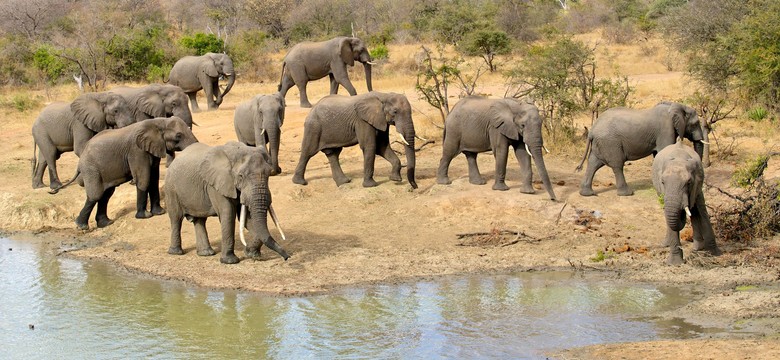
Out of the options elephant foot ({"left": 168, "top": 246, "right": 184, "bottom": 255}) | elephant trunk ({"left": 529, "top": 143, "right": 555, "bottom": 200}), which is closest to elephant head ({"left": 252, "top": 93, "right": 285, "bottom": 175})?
elephant foot ({"left": 168, "top": 246, "right": 184, "bottom": 255})

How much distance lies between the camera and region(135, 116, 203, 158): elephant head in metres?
13.8

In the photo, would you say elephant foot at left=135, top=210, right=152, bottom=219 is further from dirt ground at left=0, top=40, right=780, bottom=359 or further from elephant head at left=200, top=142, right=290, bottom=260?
elephant head at left=200, top=142, right=290, bottom=260

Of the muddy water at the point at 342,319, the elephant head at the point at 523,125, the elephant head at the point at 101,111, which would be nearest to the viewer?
the muddy water at the point at 342,319

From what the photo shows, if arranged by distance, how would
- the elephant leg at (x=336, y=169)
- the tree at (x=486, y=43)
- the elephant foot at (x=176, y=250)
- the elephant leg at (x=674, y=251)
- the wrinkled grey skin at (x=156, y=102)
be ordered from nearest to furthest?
1. the elephant leg at (x=674, y=251)
2. the elephant foot at (x=176, y=250)
3. the elephant leg at (x=336, y=169)
4. the wrinkled grey skin at (x=156, y=102)
5. the tree at (x=486, y=43)

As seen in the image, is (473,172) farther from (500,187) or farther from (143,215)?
(143,215)

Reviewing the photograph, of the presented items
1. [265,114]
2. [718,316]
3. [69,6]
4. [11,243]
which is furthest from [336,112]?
[69,6]

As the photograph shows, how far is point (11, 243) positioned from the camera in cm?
1434

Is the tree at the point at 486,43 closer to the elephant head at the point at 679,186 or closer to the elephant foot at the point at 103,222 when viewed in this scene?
the elephant foot at the point at 103,222

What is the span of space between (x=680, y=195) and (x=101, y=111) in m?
8.92

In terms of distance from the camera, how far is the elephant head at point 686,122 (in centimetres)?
1451

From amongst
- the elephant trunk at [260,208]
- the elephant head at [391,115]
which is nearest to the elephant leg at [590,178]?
the elephant head at [391,115]

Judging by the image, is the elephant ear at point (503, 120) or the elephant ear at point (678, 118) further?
the elephant ear at point (678, 118)

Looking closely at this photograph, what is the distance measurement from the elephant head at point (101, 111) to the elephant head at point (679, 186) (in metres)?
8.28

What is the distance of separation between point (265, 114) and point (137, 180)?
246 centimetres
